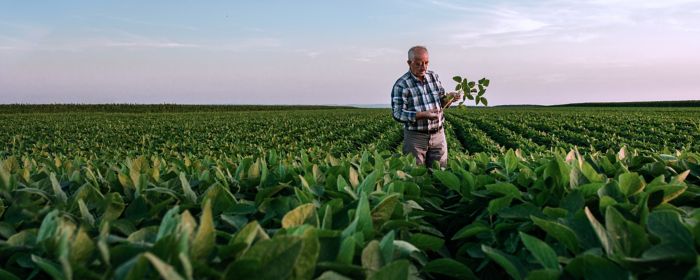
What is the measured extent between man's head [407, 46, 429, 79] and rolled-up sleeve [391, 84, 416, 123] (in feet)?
1.14

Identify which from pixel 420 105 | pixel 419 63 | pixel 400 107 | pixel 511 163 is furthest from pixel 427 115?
pixel 511 163

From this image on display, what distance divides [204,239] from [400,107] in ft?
20.0

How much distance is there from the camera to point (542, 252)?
4.64 feet

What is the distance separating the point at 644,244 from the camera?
55.6 inches

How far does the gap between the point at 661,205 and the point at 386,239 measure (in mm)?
1192

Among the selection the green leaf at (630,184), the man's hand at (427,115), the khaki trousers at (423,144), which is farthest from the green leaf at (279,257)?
the khaki trousers at (423,144)

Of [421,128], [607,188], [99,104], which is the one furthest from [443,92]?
[99,104]

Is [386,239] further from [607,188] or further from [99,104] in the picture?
[99,104]

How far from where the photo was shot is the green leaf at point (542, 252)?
1.40m

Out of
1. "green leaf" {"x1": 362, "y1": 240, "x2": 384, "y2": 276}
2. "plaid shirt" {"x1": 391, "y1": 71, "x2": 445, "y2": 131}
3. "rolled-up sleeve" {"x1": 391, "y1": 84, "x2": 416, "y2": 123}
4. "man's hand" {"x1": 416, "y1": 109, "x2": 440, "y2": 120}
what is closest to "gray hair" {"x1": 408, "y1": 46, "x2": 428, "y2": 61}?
"plaid shirt" {"x1": 391, "y1": 71, "x2": 445, "y2": 131}

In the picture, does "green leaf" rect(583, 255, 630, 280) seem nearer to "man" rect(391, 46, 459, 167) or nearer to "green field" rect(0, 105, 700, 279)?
"green field" rect(0, 105, 700, 279)

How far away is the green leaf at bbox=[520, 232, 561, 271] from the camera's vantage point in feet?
4.58

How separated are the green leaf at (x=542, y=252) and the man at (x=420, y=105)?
5.60 meters

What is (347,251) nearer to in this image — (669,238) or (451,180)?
(669,238)
